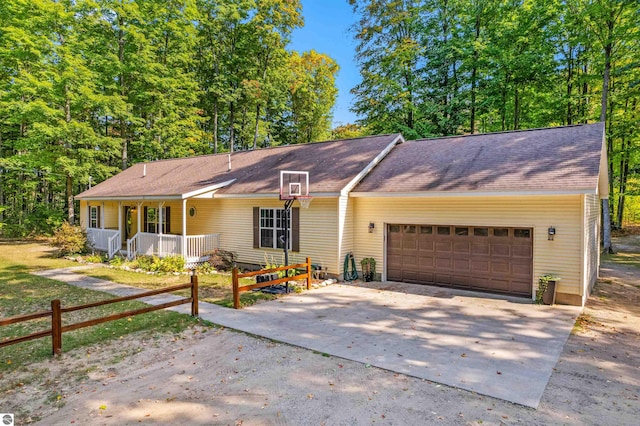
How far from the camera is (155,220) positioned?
57.4 feet

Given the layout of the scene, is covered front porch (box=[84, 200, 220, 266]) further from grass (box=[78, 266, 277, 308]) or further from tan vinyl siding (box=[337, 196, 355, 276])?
tan vinyl siding (box=[337, 196, 355, 276])

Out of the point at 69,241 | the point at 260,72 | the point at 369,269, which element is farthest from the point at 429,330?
the point at 260,72

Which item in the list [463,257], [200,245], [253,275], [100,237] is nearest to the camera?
[253,275]

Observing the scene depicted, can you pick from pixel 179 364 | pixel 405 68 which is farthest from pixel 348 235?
pixel 405 68

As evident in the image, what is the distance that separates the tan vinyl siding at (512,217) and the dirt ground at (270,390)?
2595 mm

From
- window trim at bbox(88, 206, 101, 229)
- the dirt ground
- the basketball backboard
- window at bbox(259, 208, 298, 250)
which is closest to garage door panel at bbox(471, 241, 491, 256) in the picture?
the dirt ground

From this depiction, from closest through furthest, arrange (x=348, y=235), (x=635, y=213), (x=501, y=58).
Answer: (x=348, y=235)
(x=501, y=58)
(x=635, y=213)

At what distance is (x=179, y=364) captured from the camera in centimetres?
559

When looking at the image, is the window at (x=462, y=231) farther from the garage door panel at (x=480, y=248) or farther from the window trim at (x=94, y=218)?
the window trim at (x=94, y=218)

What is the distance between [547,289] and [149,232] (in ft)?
54.7

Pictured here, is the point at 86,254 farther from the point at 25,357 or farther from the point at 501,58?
the point at 501,58

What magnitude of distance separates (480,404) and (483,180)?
678 cm

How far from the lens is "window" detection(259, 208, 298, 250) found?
12.6m

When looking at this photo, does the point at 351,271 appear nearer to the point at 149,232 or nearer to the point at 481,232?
the point at 481,232
